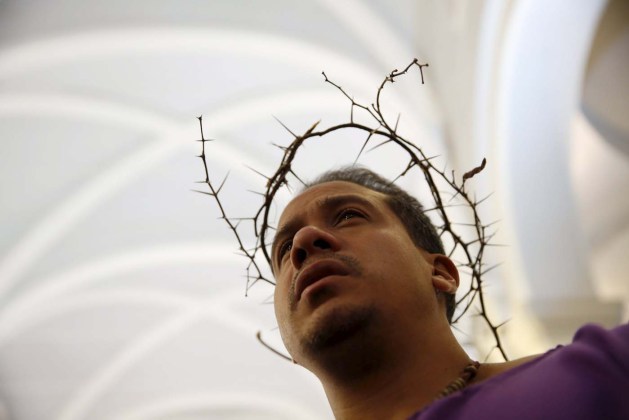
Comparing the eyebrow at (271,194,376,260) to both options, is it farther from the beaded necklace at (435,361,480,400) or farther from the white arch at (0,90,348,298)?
the white arch at (0,90,348,298)

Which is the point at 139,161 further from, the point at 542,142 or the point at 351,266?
the point at 351,266

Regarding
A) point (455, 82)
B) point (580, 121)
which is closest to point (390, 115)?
point (455, 82)

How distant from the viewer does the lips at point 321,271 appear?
1416 mm

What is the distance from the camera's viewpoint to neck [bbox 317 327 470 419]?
1373 millimetres

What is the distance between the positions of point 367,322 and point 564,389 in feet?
1.30

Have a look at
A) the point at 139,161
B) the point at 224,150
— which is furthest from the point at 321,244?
the point at 139,161

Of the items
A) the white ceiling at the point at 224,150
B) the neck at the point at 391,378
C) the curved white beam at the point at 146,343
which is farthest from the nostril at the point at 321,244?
the curved white beam at the point at 146,343

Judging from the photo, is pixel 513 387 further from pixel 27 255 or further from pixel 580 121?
pixel 27 255

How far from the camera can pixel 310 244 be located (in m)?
1.48

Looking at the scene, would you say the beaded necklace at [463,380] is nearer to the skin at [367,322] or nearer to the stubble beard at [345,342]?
the skin at [367,322]

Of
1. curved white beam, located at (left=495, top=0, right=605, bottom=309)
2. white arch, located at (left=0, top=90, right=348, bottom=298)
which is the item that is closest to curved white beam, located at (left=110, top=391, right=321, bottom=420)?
white arch, located at (left=0, top=90, right=348, bottom=298)

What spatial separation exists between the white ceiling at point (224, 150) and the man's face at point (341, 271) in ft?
7.95

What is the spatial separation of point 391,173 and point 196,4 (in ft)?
8.70

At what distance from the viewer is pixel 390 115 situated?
6.51 m
